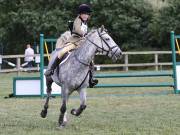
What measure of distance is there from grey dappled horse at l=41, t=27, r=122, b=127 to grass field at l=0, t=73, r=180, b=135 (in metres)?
0.65

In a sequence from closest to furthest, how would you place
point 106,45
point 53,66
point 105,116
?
point 106,45, point 53,66, point 105,116

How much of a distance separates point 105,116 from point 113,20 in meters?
29.0

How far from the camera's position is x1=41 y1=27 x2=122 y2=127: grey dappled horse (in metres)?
11.2

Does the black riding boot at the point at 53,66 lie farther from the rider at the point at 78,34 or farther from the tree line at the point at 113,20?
the tree line at the point at 113,20

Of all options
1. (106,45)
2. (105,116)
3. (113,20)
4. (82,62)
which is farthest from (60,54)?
(113,20)

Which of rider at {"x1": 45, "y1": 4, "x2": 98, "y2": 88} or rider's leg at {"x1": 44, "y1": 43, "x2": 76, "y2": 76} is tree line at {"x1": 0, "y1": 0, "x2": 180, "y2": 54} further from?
rider's leg at {"x1": 44, "y1": 43, "x2": 76, "y2": 76}

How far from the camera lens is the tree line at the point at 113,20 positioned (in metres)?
40.1

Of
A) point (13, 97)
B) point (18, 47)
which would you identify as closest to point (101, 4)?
point (18, 47)

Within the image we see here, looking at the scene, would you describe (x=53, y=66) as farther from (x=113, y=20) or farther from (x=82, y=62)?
(x=113, y=20)

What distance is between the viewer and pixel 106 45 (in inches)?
445

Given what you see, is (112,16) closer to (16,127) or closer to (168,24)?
(168,24)

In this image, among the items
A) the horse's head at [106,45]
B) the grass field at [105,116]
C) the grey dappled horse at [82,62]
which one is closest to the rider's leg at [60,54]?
the grey dappled horse at [82,62]

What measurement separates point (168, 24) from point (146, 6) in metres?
3.53

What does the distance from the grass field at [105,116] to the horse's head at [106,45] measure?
4.63 feet
